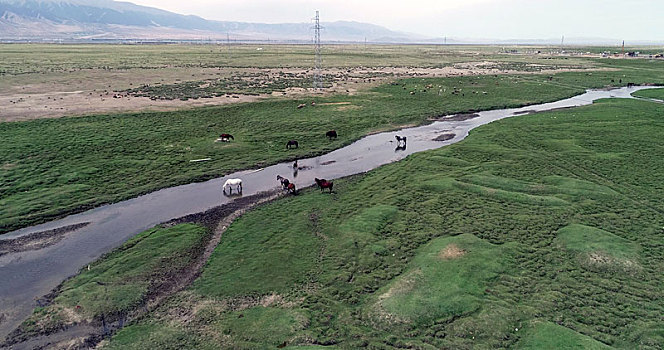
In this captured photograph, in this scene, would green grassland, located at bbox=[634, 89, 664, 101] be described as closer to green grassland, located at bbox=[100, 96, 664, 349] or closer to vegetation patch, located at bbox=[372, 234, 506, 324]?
green grassland, located at bbox=[100, 96, 664, 349]

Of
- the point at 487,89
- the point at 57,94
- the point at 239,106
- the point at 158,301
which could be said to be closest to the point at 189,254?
the point at 158,301

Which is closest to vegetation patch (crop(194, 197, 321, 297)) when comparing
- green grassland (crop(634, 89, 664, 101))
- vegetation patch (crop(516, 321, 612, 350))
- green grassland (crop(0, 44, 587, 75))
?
vegetation patch (crop(516, 321, 612, 350))

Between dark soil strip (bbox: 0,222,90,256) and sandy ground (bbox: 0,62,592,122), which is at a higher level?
sandy ground (bbox: 0,62,592,122)

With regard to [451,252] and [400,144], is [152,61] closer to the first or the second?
[400,144]

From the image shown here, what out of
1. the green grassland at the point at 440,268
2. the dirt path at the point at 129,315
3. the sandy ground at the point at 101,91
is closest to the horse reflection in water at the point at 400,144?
the green grassland at the point at 440,268

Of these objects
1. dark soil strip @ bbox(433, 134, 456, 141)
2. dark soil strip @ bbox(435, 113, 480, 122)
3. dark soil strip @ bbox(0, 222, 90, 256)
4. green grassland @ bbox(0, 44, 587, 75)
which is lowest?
dark soil strip @ bbox(0, 222, 90, 256)

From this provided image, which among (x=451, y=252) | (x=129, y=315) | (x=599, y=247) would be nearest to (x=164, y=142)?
(x=129, y=315)
